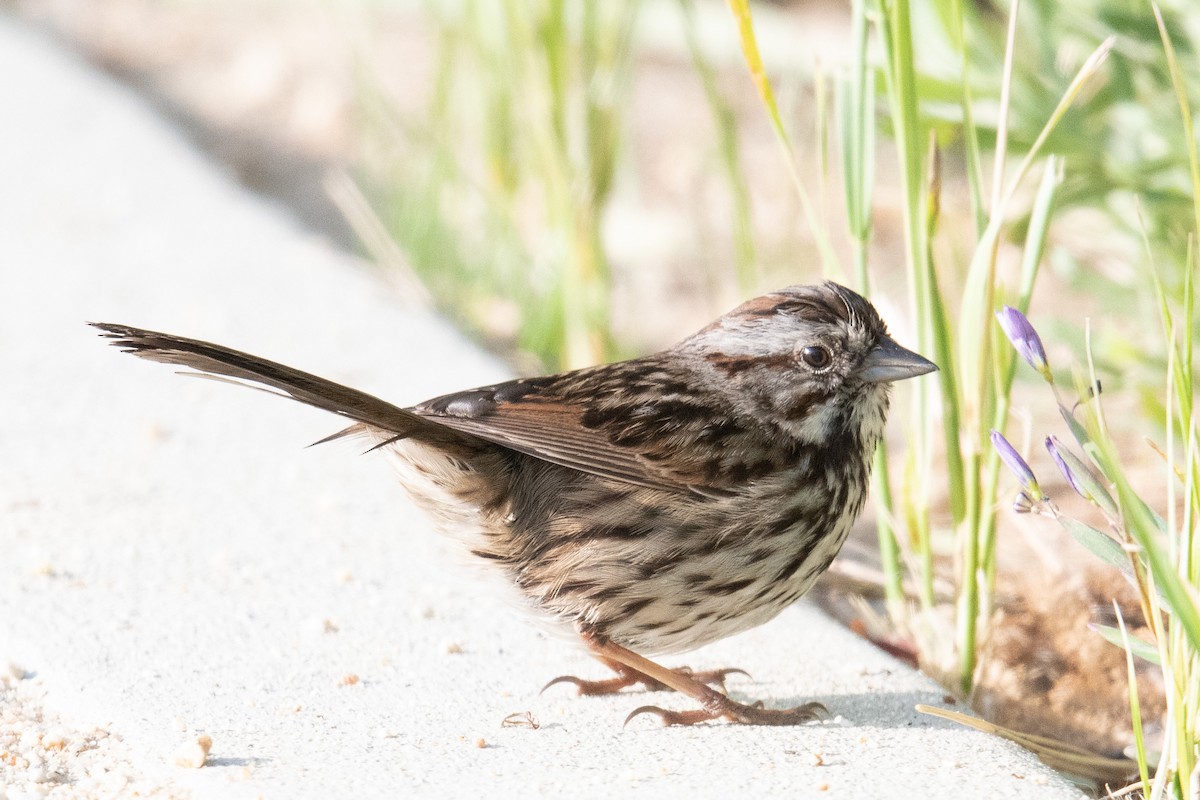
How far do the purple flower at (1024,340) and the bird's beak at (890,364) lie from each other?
634mm

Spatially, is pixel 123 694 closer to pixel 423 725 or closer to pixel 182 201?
pixel 423 725

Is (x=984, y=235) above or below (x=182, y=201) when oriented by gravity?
below

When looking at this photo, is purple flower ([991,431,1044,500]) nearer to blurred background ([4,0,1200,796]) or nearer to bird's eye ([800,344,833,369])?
blurred background ([4,0,1200,796])

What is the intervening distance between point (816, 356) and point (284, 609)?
1237 millimetres

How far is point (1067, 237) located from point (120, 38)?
19.3 feet

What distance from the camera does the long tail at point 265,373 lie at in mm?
2328

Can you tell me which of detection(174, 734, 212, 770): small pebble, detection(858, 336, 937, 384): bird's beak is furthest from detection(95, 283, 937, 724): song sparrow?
detection(174, 734, 212, 770): small pebble

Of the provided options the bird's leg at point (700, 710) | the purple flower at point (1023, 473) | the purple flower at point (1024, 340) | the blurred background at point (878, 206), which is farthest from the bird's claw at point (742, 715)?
the purple flower at point (1024, 340)

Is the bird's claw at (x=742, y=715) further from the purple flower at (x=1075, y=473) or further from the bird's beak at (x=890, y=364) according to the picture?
the purple flower at (x=1075, y=473)

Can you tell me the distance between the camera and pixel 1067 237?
4516mm

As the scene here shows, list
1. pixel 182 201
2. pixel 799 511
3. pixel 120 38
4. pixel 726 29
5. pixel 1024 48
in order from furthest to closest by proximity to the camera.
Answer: pixel 120 38 < pixel 726 29 < pixel 182 201 < pixel 1024 48 < pixel 799 511

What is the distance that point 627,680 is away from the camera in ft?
9.81

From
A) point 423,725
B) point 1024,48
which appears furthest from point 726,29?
point 423,725

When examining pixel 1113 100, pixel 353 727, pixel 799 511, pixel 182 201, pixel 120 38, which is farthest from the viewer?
pixel 120 38
